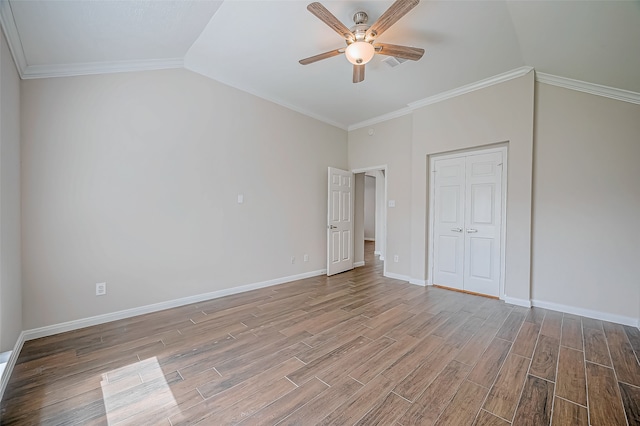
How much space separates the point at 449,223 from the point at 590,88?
7.45 feet

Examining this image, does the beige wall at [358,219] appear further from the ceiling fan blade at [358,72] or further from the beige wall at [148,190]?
the ceiling fan blade at [358,72]

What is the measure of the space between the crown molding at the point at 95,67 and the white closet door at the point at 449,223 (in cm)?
418

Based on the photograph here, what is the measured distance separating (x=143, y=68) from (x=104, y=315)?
9.42ft

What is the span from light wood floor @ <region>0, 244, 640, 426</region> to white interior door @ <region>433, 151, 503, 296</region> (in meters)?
0.74

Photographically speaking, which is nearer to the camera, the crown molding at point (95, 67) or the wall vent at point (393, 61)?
the crown molding at point (95, 67)

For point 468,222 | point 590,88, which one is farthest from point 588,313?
point 590,88

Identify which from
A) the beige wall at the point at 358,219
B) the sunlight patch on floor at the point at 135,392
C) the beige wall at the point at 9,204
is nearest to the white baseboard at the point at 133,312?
the beige wall at the point at 9,204

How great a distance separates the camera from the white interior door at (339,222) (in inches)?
193

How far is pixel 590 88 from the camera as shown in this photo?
2.98 m

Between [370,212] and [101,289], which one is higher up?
[370,212]

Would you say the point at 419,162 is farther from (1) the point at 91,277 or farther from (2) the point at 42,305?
(2) the point at 42,305

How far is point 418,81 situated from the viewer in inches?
142

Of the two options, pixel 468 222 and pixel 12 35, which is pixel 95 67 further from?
pixel 468 222

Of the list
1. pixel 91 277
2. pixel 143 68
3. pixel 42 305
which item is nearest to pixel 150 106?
pixel 143 68
